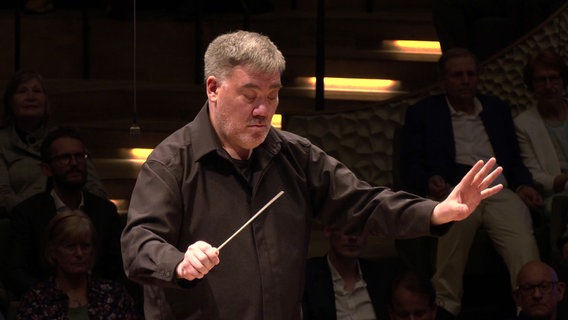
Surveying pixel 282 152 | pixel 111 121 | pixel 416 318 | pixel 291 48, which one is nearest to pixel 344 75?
pixel 291 48

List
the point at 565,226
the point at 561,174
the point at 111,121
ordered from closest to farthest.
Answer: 1. the point at 565,226
2. the point at 561,174
3. the point at 111,121

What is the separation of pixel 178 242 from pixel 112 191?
310cm

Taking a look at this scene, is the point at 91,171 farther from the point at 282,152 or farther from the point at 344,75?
the point at 282,152

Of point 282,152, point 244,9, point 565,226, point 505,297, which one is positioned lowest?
point 505,297

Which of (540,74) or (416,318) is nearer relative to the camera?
(416,318)

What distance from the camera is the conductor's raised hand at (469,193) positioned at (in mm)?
2721

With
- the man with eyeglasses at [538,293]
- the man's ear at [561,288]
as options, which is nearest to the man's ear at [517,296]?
the man with eyeglasses at [538,293]

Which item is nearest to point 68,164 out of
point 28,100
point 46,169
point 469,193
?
point 46,169

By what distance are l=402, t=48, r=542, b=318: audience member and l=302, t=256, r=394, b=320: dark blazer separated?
13.4 inches

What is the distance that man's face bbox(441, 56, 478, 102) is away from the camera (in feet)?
17.8

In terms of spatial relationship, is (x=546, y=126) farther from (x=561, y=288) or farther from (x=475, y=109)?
(x=561, y=288)

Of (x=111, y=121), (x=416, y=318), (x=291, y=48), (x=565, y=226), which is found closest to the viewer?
(x=416, y=318)

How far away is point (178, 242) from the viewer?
2836 mm

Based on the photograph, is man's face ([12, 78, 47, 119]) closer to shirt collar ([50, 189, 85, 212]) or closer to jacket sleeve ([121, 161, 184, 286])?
shirt collar ([50, 189, 85, 212])
